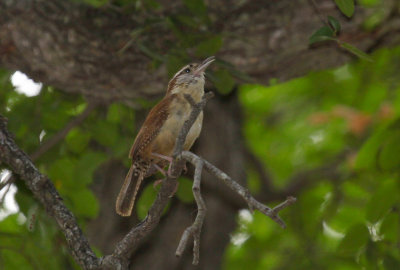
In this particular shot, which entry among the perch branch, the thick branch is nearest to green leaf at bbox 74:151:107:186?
the thick branch

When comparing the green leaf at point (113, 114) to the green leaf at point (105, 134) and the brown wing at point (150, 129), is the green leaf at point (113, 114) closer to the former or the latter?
the green leaf at point (105, 134)

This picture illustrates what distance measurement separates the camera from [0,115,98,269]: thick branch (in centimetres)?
269

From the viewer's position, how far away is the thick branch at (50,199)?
269cm

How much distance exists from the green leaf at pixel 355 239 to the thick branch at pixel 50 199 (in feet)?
5.98

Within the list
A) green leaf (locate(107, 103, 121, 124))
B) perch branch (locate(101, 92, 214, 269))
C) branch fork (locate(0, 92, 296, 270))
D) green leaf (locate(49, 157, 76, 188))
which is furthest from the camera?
green leaf (locate(107, 103, 121, 124))

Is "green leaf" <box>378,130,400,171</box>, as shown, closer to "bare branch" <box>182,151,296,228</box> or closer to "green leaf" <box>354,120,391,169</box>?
"green leaf" <box>354,120,391,169</box>

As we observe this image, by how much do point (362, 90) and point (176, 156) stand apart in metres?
4.39

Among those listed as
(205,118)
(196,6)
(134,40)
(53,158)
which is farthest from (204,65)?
(205,118)

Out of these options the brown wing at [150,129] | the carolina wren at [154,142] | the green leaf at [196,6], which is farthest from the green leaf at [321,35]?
the brown wing at [150,129]

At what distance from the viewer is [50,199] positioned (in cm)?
287

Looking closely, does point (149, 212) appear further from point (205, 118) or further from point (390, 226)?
point (205, 118)

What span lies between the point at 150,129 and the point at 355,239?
1.44 m

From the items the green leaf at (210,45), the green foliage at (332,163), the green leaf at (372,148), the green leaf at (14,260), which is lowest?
the green foliage at (332,163)

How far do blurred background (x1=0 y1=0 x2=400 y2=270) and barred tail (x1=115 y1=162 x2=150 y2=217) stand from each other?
0.36ft
